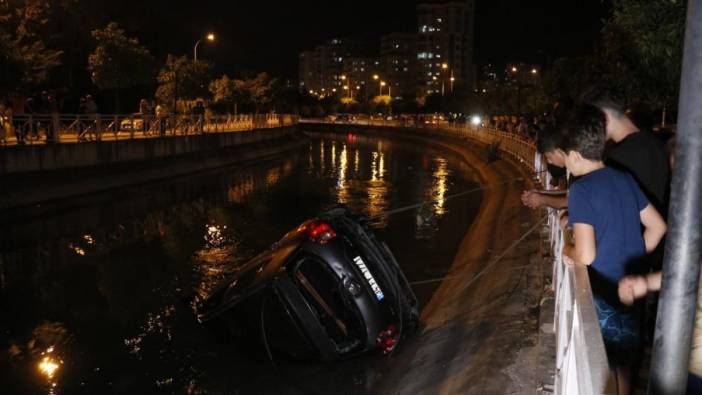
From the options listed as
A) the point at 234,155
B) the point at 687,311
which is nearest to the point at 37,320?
the point at 687,311

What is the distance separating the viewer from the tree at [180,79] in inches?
1416

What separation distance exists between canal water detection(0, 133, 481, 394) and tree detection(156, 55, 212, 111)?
1318cm

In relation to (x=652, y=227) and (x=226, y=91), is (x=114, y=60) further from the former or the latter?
(x=652, y=227)

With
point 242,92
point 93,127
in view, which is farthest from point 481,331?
point 242,92

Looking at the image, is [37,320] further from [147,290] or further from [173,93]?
[173,93]

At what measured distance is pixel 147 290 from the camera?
33.4 feet

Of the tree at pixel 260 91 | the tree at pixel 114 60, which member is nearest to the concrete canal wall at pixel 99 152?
the tree at pixel 114 60

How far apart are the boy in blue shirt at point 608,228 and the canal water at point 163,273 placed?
11.1 ft

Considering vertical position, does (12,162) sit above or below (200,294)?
above

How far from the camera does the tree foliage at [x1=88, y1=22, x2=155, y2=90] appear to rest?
28234 mm

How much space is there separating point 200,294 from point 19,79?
1351 cm

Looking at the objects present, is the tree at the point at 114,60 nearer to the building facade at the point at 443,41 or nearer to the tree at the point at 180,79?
the tree at the point at 180,79

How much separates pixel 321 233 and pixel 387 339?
4.32ft

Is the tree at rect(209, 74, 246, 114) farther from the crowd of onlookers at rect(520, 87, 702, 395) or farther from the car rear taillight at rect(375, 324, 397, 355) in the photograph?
the crowd of onlookers at rect(520, 87, 702, 395)
